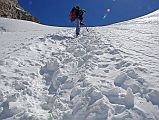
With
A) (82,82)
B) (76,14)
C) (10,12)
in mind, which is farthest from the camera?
(10,12)

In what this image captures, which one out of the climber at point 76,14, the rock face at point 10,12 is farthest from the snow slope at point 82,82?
the rock face at point 10,12

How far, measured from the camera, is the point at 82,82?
9562 mm

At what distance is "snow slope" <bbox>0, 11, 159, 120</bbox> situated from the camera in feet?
26.1

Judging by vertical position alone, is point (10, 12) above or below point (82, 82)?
above

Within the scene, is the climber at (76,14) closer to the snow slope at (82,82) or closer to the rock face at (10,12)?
the snow slope at (82,82)

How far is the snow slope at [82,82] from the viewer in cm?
795

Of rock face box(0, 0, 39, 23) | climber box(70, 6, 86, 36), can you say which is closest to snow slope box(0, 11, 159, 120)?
climber box(70, 6, 86, 36)

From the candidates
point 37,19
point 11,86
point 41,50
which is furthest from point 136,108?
point 37,19

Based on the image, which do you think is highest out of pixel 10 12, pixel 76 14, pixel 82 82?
pixel 76 14

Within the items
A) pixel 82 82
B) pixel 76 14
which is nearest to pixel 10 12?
pixel 76 14

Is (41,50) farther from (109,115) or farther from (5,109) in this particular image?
(109,115)

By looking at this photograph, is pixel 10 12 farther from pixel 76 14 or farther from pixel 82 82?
pixel 82 82

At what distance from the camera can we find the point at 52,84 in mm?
10297

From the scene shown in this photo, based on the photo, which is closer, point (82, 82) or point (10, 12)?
point (82, 82)
